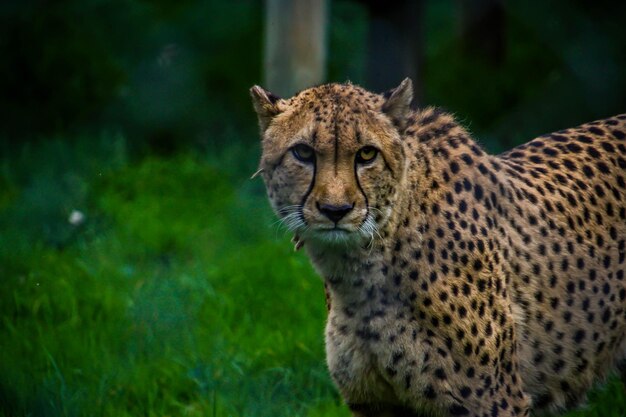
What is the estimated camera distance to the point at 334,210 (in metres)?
2.12

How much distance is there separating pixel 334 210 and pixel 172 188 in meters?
2.55

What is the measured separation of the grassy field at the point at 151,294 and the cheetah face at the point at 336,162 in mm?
789

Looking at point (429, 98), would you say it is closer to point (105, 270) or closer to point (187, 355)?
point (105, 270)

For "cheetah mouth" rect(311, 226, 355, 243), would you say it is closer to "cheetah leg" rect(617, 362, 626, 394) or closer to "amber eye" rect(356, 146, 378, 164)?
"amber eye" rect(356, 146, 378, 164)

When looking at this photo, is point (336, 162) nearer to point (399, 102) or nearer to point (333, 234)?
point (333, 234)

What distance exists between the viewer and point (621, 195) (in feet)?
8.75

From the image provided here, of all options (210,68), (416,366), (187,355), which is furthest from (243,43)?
(416,366)

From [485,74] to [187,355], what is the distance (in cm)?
329

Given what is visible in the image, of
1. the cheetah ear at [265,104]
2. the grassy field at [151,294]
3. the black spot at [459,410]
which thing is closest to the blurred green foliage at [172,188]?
the grassy field at [151,294]

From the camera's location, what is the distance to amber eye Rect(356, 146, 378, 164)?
222 cm

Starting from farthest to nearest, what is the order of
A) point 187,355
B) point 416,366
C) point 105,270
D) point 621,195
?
point 105,270, point 187,355, point 621,195, point 416,366

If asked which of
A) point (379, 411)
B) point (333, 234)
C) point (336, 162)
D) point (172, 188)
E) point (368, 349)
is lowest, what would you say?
point (379, 411)

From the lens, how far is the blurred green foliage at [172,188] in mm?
3041

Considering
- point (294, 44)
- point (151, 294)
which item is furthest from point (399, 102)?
point (294, 44)
